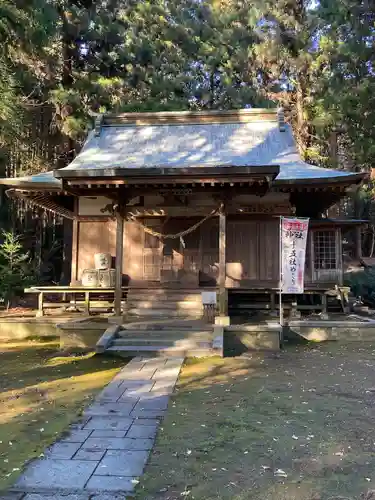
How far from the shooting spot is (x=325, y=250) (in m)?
11.6

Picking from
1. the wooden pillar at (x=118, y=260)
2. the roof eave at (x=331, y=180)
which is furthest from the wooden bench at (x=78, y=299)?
the roof eave at (x=331, y=180)

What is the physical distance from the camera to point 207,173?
8.30m

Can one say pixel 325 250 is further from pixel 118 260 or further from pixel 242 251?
pixel 118 260

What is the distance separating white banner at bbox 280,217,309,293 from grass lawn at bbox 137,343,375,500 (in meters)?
2.33

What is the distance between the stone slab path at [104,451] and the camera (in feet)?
9.80

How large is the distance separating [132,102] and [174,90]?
7.86ft

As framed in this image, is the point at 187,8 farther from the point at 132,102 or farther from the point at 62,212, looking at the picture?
the point at 62,212

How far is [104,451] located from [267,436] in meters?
1.51

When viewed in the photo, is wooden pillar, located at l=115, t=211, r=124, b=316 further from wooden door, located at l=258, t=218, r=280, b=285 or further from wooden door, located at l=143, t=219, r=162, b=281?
wooden door, located at l=258, t=218, r=280, b=285

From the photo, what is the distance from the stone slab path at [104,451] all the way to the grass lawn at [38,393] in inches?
6.7

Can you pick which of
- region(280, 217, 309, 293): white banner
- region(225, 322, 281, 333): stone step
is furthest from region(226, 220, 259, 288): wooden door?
region(225, 322, 281, 333): stone step

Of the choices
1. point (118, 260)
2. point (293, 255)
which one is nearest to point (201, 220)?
point (118, 260)

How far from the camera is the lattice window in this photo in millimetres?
11469

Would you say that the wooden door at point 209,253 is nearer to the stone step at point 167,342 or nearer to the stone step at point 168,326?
the stone step at point 168,326
